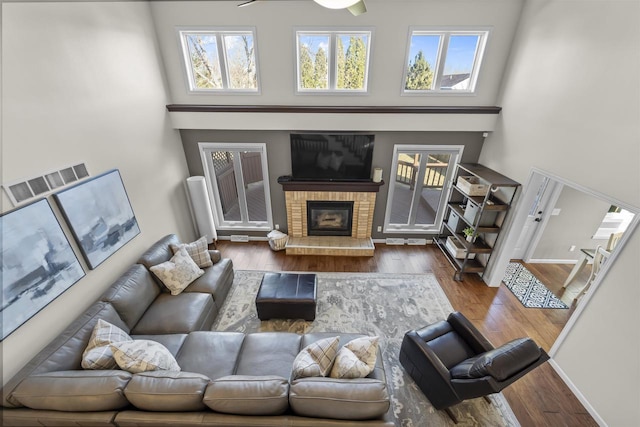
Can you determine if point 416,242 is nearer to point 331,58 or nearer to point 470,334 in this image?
point 470,334

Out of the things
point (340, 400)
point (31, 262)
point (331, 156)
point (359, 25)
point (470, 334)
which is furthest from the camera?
point (331, 156)

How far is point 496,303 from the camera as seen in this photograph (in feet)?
12.6

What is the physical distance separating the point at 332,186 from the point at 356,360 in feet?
10.4

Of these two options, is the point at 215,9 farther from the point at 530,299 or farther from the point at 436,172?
the point at 530,299

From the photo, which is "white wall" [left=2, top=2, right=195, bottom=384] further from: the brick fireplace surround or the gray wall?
the brick fireplace surround

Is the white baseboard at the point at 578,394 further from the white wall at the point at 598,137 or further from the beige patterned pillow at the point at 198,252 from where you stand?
the beige patterned pillow at the point at 198,252

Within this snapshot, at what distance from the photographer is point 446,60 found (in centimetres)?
403

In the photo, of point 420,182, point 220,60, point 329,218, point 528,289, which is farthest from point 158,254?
point 528,289

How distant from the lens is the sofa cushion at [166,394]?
175 centimetres

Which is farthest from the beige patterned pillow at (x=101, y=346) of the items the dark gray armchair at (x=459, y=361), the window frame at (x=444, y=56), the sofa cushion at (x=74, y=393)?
the window frame at (x=444, y=56)

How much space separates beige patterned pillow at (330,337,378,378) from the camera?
1.96 metres

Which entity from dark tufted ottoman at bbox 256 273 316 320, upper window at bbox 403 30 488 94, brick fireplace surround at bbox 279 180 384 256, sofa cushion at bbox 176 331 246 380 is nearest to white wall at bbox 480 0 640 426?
upper window at bbox 403 30 488 94

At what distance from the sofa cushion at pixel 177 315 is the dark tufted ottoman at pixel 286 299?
2.08ft

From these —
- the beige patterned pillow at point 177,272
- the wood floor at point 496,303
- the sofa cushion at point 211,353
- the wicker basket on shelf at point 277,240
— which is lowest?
the wood floor at point 496,303
